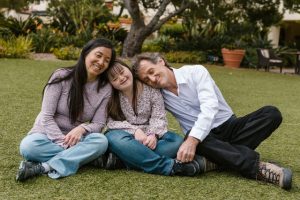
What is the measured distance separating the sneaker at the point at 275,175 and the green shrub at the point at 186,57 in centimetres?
1308

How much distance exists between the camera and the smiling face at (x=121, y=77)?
358 cm

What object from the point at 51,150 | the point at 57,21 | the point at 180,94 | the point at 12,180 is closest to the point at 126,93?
the point at 180,94

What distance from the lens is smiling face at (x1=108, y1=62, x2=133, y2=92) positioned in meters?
3.58

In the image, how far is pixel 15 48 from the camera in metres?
14.1

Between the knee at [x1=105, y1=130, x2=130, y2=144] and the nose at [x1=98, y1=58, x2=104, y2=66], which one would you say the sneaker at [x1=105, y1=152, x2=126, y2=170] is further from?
the nose at [x1=98, y1=58, x2=104, y2=66]

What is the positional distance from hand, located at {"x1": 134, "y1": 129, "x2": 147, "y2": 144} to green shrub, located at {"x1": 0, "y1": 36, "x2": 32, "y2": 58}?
10.9 m

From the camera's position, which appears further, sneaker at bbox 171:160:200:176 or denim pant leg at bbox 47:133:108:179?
sneaker at bbox 171:160:200:176

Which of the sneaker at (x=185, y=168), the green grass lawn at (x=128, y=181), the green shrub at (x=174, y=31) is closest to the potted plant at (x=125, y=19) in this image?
→ the green shrub at (x=174, y=31)

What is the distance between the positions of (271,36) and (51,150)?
77.5 feet

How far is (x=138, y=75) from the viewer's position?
143 inches

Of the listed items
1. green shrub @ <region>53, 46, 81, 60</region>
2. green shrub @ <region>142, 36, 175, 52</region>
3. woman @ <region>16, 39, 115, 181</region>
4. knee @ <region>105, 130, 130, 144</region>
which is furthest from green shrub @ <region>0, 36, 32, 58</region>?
knee @ <region>105, 130, 130, 144</region>

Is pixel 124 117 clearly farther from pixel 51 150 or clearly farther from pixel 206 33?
pixel 206 33

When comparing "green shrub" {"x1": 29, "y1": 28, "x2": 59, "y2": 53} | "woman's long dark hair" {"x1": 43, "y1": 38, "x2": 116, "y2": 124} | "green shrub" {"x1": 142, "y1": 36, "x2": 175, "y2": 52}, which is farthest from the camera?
"green shrub" {"x1": 142, "y1": 36, "x2": 175, "y2": 52}

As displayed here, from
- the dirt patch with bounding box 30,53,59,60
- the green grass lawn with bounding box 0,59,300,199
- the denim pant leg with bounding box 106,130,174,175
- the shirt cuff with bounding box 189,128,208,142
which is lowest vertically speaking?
the dirt patch with bounding box 30,53,59,60
